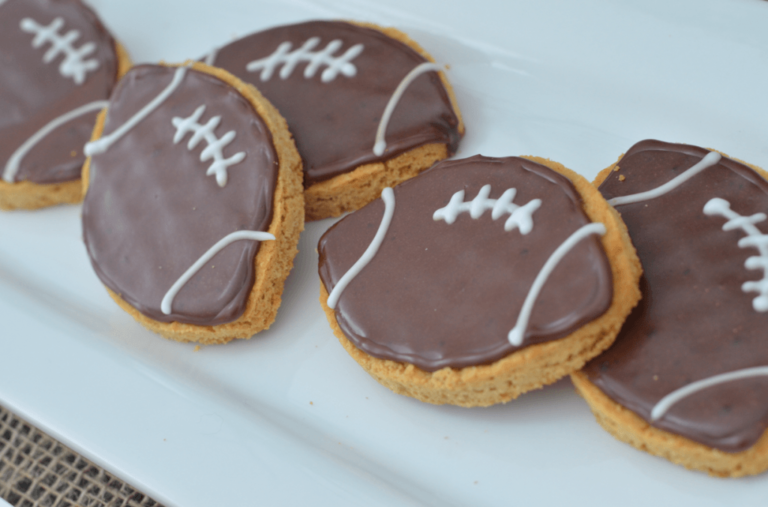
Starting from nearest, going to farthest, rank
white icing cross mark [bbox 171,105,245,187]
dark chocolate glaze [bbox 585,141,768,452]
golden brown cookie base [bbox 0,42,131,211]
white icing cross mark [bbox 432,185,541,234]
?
dark chocolate glaze [bbox 585,141,768,452] < white icing cross mark [bbox 432,185,541,234] < white icing cross mark [bbox 171,105,245,187] < golden brown cookie base [bbox 0,42,131,211]

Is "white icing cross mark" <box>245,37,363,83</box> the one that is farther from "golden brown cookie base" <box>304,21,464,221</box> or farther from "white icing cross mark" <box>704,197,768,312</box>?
"white icing cross mark" <box>704,197,768,312</box>

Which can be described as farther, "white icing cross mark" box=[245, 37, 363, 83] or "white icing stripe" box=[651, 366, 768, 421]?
"white icing cross mark" box=[245, 37, 363, 83]

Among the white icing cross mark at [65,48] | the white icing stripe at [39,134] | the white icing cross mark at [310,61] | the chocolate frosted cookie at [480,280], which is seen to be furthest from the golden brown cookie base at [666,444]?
the white icing cross mark at [65,48]

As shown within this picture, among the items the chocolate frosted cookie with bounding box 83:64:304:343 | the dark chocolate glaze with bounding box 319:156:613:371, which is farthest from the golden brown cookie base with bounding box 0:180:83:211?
the dark chocolate glaze with bounding box 319:156:613:371

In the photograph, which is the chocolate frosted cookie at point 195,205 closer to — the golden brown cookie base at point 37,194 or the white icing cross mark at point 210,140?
the white icing cross mark at point 210,140

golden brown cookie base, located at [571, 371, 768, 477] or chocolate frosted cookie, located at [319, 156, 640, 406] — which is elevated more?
chocolate frosted cookie, located at [319, 156, 640, 406]
